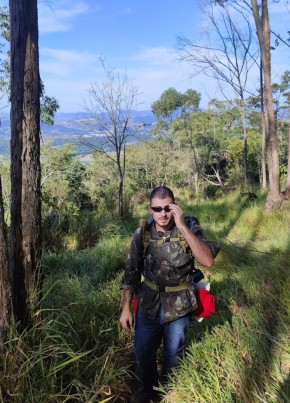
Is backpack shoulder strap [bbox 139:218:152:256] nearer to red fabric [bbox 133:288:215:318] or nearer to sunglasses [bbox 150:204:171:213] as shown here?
sunglasses [bbox 150:204:171:213]

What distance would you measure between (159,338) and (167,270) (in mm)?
533

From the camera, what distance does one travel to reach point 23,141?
270cm

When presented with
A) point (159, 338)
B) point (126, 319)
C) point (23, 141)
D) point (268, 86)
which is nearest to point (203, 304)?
point (159, 338)

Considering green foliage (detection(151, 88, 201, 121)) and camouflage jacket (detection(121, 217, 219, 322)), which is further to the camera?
green foliage (detection(151, 88, 201, 121))

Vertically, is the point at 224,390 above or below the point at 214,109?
below

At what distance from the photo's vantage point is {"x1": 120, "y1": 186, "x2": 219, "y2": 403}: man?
2348 millimetres

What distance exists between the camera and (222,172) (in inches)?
1222

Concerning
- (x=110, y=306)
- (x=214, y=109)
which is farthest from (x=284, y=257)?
(x=214, y=109)

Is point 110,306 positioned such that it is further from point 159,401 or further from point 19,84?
point 19,84

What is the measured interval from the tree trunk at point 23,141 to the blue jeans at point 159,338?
0.83 meters

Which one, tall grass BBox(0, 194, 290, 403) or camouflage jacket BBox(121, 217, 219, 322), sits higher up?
camouflage jacket BBox(121, 217, 219, 322)

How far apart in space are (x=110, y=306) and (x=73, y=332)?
66 cm

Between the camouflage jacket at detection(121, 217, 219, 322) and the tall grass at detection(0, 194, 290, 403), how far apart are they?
422mm

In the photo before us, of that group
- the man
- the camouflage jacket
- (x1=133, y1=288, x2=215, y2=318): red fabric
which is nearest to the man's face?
the man
